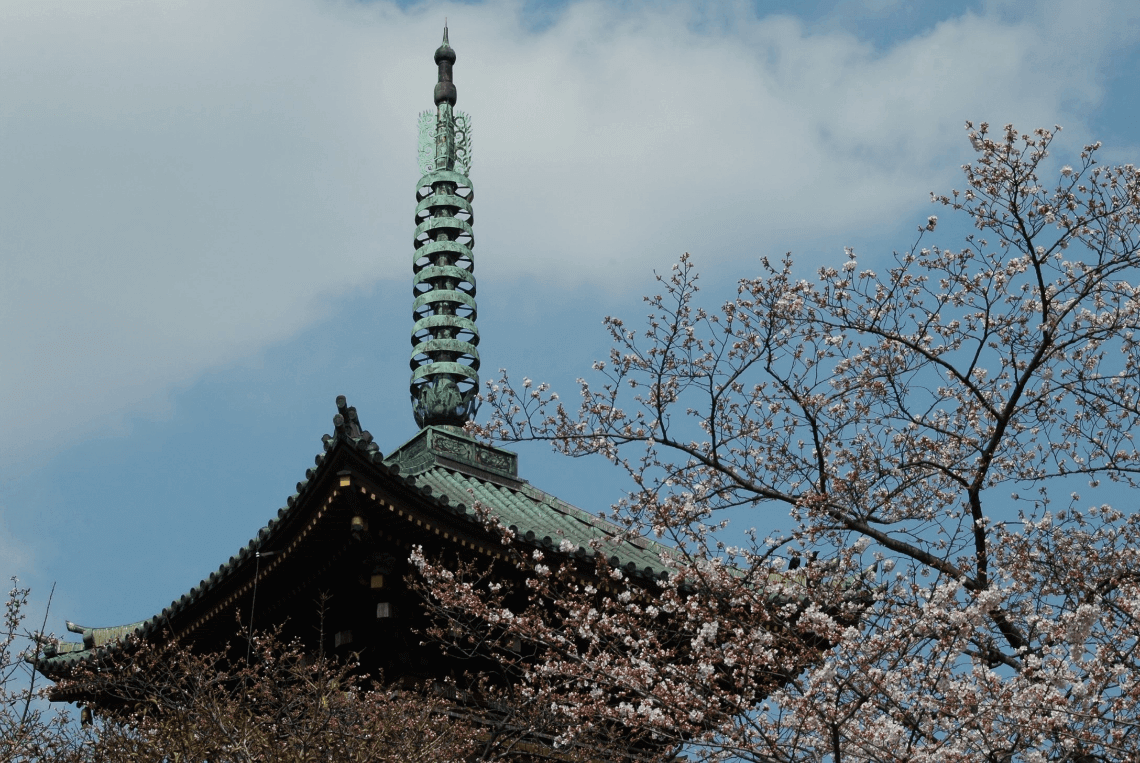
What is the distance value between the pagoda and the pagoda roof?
15mm

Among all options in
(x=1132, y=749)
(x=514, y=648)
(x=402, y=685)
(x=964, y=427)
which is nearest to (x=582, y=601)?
(x=514, y=648)

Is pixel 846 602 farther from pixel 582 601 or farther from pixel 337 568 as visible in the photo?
pixel 337 568

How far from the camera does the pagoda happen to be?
11.5m

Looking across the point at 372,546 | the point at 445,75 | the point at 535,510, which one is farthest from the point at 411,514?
the point at 445,75

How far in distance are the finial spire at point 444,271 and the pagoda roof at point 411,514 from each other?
1.14 metres

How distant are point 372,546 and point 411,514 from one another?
56cm

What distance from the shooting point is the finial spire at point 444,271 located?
17641mm

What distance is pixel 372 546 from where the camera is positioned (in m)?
11.9

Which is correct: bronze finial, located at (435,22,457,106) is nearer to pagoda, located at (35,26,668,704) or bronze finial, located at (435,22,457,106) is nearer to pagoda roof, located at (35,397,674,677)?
pagoda, located at (35,26,668,704)

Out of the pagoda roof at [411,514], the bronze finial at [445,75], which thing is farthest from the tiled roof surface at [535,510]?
the bronze finial at [445,75]

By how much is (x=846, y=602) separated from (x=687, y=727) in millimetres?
1517

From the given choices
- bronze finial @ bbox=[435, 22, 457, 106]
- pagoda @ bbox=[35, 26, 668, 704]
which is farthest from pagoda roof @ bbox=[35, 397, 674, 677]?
bronze finial @ bbox=[435, 22, 457, 106]

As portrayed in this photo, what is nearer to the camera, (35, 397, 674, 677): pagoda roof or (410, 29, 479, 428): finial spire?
(35, 397, 674, 677): pagoda roof

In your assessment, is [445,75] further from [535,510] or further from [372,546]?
[372,546]
